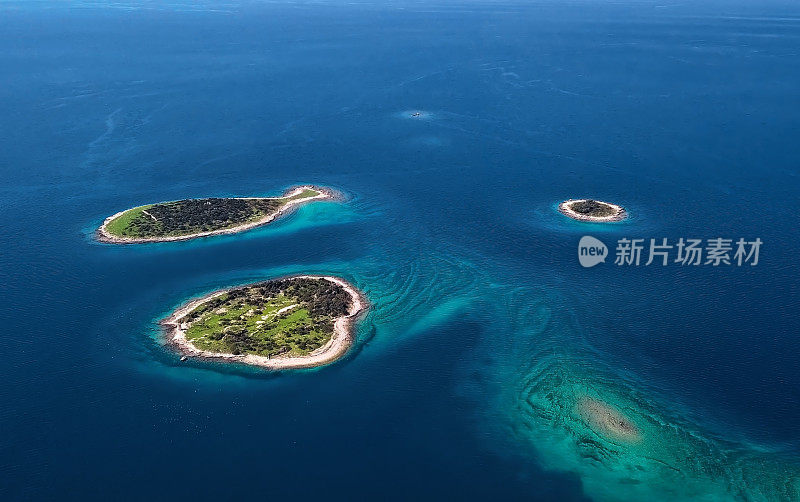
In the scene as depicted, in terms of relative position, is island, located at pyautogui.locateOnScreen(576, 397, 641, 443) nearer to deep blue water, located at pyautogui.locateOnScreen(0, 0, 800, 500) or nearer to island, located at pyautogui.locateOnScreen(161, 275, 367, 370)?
deep blue water, located at pyautogui.locateOnScreen(0, 0, 800, 500)

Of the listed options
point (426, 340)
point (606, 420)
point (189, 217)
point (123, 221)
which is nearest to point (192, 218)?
point (189, 217)

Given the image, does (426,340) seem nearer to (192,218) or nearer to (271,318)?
(271,318)

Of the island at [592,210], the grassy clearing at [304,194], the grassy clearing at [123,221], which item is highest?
the island at [592,210]

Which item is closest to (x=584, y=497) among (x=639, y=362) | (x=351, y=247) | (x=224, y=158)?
(x=639, y=362)

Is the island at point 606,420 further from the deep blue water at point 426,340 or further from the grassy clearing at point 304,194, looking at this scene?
the grassy clearing at point 304,194

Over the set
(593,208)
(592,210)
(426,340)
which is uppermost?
(593,208)

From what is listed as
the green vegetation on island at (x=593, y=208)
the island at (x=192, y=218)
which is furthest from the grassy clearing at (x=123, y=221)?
the green vegetation on island at (x=593, y=208)

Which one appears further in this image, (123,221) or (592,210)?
(592,210)
